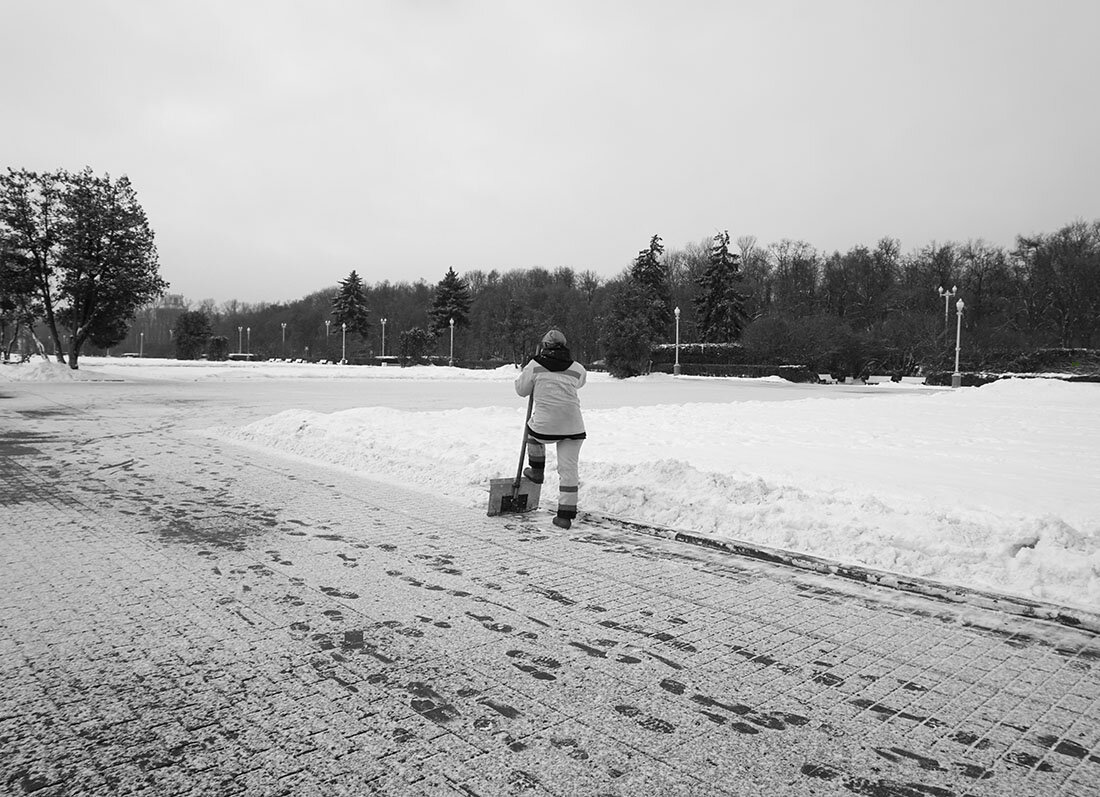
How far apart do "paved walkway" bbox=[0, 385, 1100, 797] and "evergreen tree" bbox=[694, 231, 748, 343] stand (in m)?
60.9

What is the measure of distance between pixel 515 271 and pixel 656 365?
4998 centimetres

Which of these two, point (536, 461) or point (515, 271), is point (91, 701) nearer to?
point (536, 461)

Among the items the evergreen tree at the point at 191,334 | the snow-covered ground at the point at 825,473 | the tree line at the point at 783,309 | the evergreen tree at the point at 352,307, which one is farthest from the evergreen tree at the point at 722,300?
the evergreen tree at the point at 191,334

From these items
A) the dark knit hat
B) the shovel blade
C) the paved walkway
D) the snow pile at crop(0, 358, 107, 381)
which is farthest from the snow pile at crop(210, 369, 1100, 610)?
the snow pile at crop(0, 358, 107, 381)

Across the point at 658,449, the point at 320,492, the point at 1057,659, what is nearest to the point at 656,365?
the point at 658,449

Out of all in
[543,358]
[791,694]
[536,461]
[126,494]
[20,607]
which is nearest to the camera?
[791,694]

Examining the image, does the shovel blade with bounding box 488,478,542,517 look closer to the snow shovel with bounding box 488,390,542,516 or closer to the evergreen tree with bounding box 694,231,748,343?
the snow shovel with bounding box 488,390,542,516

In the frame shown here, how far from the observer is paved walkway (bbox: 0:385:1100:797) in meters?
2.53

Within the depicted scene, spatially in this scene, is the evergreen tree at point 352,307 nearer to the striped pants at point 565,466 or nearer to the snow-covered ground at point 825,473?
the snow-covered ground at point 825,473

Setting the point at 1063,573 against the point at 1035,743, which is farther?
the point at 1063,573

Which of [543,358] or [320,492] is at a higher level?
[543,358]

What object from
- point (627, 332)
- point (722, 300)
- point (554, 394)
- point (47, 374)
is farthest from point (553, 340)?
point (722, 300)

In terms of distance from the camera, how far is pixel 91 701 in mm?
2955

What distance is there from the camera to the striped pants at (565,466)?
6461mm
